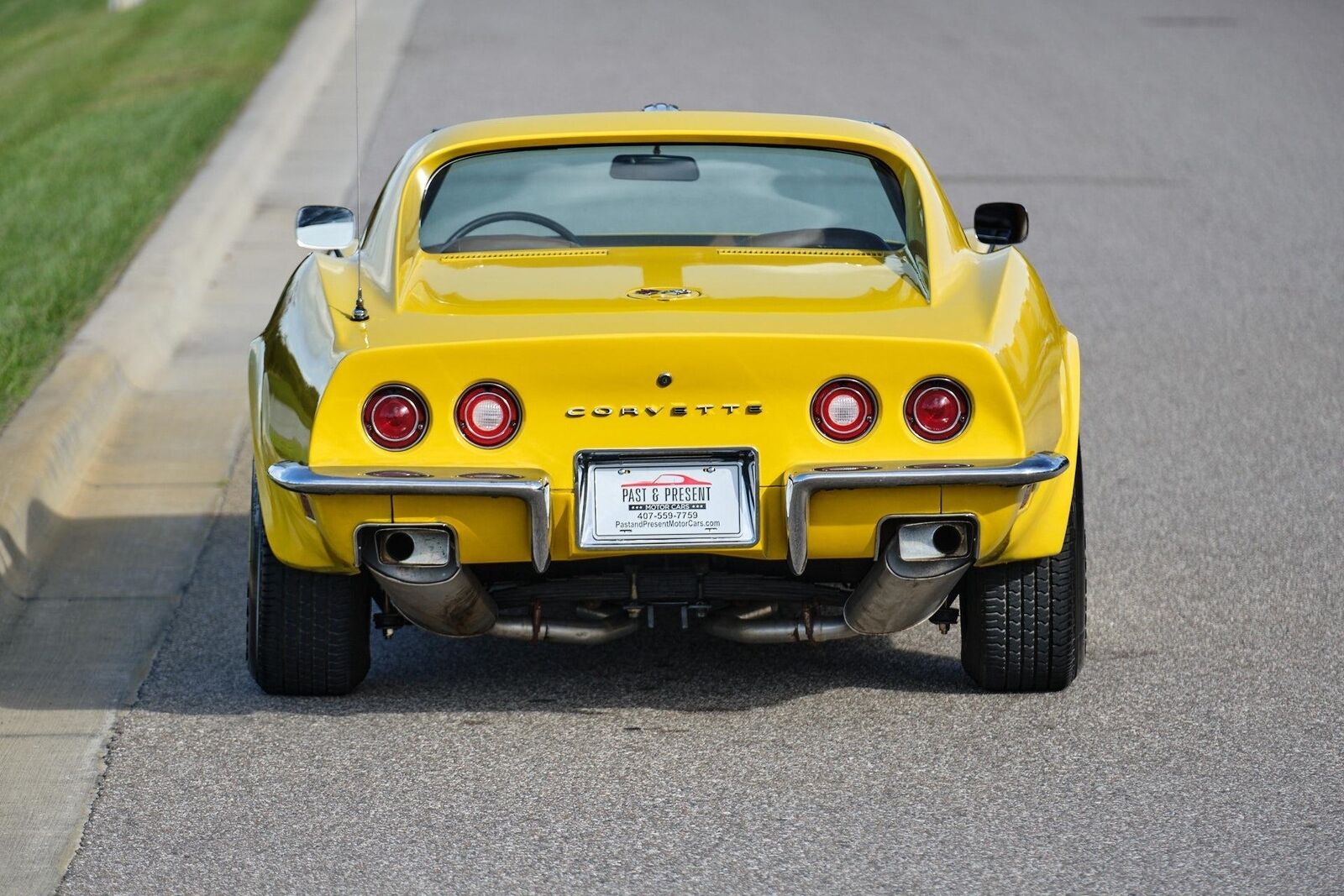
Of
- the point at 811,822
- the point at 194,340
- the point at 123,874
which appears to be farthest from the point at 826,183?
the point at 194,340

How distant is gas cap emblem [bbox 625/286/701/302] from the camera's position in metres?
4.79

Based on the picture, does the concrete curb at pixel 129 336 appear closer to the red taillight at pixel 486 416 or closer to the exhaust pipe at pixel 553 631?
the exhaust pipe at pixel 553 631

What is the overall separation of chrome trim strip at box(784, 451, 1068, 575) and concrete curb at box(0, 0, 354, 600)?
2.73m

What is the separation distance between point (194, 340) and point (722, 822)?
5.79 metres

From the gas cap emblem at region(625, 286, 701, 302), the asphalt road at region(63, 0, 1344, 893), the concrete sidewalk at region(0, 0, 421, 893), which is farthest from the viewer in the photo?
the concrete sidewalk at region(0, 0, 421, 893)

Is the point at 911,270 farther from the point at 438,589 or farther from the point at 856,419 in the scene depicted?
the point at 438,589

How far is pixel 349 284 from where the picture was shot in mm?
5098

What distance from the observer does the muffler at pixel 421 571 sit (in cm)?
462

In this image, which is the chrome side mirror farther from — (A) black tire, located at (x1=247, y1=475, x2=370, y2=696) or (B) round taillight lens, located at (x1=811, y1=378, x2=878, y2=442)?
(B) round taillight lens, located at (x1=811, y1=378, x2=878, y2=442)

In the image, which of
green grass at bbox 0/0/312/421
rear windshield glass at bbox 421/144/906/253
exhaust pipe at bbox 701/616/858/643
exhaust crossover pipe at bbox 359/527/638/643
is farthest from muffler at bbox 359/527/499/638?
green grass at bbox 0/0/312/421

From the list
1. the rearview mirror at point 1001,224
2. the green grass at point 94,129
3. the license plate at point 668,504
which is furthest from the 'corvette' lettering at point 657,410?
the green grass at point 94,129

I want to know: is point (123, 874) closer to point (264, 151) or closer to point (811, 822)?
point (811, 822)

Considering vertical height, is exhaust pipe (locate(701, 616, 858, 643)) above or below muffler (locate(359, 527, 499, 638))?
below

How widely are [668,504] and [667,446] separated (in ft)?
0.42
